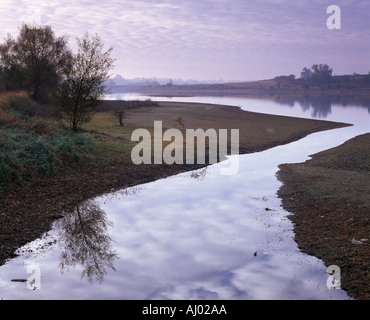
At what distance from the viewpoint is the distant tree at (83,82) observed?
23.7 meters

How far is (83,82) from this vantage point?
78.9ft

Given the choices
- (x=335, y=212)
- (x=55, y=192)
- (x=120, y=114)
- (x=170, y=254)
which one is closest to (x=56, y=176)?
(x=55, y=192)

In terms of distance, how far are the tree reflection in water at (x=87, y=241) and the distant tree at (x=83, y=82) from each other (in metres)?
12.2

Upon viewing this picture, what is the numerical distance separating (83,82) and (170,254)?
17.2 meters

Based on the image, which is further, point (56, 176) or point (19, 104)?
point (19, 104)

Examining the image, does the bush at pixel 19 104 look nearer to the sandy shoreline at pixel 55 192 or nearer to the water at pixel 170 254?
the sandy shoreline at pixel 55 192

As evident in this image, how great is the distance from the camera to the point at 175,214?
13.2 metres

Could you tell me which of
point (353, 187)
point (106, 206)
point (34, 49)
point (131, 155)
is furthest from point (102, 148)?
point (34, 49)

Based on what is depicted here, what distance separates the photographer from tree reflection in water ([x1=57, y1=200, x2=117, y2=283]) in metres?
9.05

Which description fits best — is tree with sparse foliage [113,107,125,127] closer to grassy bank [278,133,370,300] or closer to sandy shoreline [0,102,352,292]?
sandy shoreline [0,102,352,292]

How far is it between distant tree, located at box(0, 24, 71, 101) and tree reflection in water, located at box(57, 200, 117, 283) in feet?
108

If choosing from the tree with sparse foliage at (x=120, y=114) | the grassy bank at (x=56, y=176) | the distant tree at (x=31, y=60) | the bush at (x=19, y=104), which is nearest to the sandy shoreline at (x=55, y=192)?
the grassy bank at (x=56, y=176)

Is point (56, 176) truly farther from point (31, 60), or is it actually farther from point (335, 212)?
point (31, 60)
